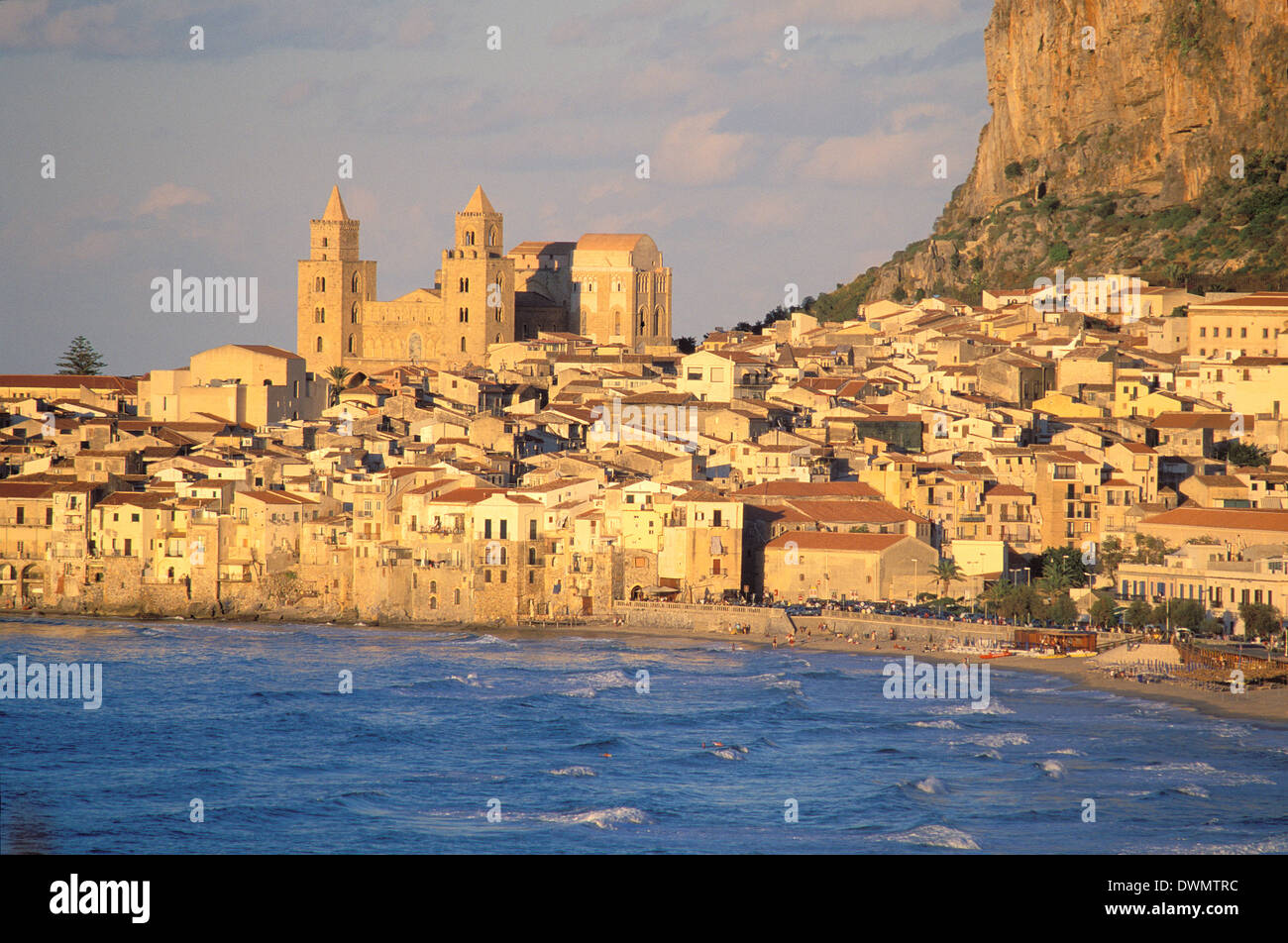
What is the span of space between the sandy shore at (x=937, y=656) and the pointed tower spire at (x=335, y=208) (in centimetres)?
4527

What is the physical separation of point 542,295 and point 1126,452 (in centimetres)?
5099

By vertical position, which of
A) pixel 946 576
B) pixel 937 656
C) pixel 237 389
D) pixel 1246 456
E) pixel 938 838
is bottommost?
pixel 938 838

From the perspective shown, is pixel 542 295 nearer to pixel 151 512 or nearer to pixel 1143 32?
pixel 1143 32

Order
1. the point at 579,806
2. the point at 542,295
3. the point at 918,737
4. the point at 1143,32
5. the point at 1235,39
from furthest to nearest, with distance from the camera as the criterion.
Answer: the point at 542,295, the point at 1143,32, the point at 1235,39, the point at 918,737, the point at 579,806

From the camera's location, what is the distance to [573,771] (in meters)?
40.8

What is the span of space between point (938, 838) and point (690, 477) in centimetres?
3149

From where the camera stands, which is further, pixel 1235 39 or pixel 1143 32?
pixel 1143 32

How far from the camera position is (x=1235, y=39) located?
94.1 metres

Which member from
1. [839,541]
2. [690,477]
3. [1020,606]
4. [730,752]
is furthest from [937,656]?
[690,477]

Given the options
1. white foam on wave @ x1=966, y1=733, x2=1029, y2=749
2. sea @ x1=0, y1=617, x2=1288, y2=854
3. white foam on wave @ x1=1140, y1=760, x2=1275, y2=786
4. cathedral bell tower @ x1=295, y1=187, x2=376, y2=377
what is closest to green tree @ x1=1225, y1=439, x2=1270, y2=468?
sea @ x1=0, y1=617, x2=1288, y2=854

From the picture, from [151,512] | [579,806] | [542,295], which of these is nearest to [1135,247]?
[542,295]

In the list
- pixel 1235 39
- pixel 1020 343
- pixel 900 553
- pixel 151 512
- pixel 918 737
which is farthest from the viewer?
pixel 1235 39

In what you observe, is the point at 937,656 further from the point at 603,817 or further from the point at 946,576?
the point at 603,817

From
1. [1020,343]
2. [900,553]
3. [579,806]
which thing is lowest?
[579,806]
